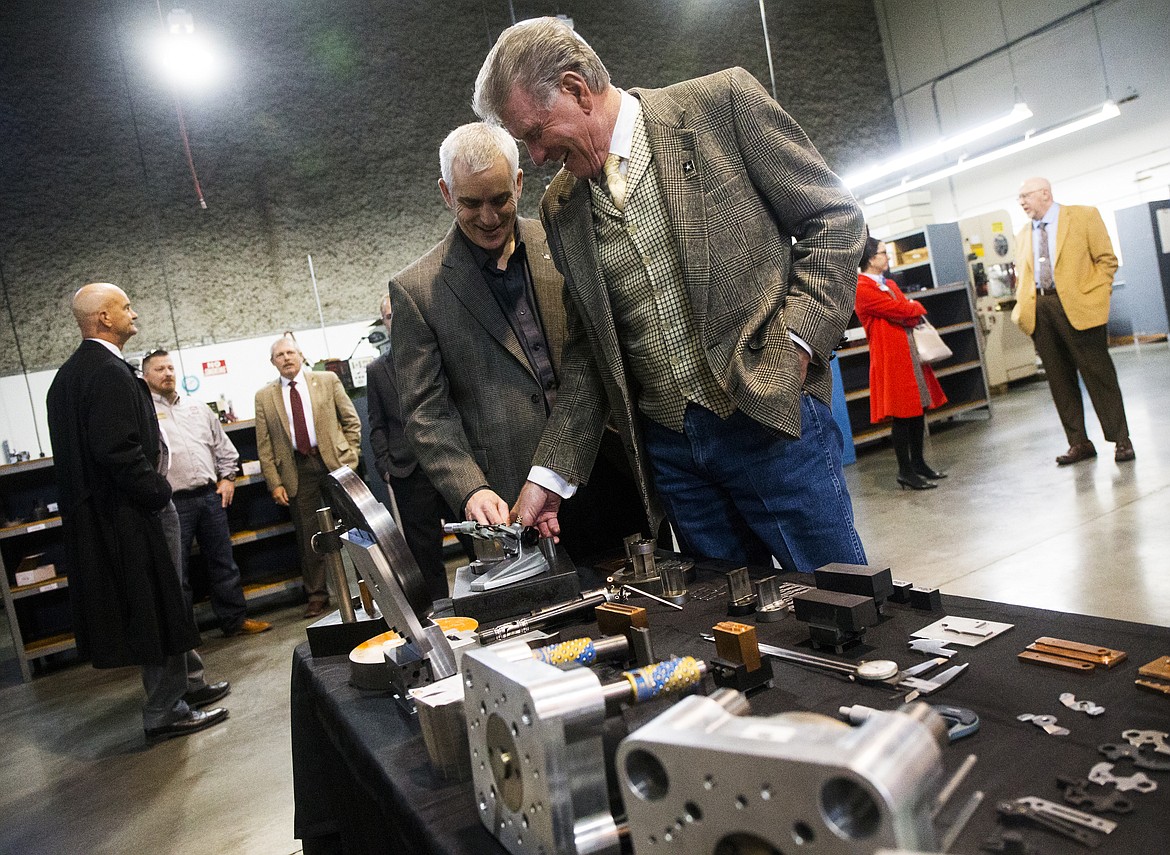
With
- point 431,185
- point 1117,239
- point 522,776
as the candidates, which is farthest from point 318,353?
point 1117,239

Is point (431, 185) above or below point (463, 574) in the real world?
above

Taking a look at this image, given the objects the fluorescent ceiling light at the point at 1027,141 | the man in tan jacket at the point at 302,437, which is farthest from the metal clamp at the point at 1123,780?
the fluorescent ceiling light at the point at 1027,141

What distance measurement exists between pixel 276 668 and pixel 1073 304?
4.42 meters

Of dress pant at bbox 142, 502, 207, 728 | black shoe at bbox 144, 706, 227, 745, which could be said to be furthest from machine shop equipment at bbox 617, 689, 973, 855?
black shoe at bbox 144, 706, 227, 745

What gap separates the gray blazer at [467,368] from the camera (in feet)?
5.78

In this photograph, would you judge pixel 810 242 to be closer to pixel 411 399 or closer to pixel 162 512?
pixel 411 399

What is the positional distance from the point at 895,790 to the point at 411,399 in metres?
1.49

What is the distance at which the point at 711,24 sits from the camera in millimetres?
9430

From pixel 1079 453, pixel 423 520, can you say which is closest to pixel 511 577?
pixel 423 520

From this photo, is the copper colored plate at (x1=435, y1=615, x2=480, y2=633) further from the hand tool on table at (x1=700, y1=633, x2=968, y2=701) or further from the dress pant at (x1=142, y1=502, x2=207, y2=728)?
the dress pant at (x1=142, y1=502, x2=207, y2=728)

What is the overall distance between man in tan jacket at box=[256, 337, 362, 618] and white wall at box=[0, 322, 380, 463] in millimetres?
2221

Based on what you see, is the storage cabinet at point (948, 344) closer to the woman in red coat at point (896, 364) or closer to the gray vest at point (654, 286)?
the woman in red coat at point (896, 364)

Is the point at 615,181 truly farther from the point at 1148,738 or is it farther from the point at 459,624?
the point at 1148,738

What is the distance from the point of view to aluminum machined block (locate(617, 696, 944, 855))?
1.29 ft
